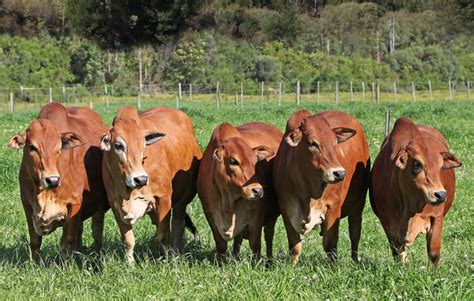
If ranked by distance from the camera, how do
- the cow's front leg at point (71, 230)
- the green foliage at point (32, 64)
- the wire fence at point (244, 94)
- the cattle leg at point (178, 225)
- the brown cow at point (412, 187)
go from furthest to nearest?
the green foliage at point (32, 64), the wire fence at point (244, 94), the cattle leg at point (178, 225), the cow's front leg at point (71, 230), the brown cow at point (412, 187)

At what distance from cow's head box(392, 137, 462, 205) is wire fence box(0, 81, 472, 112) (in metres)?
36.2

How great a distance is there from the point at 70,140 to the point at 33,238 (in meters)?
1.17

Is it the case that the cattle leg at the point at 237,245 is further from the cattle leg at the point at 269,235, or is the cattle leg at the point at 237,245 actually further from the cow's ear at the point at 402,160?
the cow's ear at the point at 402,160

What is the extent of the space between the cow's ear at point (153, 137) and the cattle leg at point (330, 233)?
1.88m

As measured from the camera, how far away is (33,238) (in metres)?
8.35

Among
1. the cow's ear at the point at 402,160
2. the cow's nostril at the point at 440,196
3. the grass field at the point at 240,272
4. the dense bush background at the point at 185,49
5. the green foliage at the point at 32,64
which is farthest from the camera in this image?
the dense bush background at the point at 185,49

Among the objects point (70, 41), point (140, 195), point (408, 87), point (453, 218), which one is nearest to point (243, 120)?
point (453, 218)

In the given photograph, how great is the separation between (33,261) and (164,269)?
1.69 m

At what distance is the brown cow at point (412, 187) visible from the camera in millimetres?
7039

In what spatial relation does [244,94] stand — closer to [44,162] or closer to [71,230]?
[71,230]

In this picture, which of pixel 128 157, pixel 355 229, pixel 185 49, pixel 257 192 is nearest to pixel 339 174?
pixel 257 192

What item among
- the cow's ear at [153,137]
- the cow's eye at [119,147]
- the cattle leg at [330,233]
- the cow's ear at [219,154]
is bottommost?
the cattle leg at [330,233]

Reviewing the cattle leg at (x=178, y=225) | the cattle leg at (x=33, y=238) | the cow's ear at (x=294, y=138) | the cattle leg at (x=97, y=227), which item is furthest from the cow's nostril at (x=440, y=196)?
the cattle leg at (x=33, y=238)

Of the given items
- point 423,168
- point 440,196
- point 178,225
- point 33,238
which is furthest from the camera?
point 178,225
